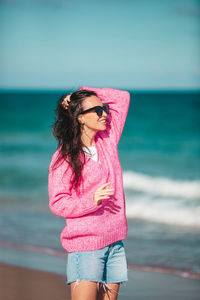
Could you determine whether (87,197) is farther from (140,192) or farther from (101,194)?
(140,192)

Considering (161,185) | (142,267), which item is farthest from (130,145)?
(142,267)

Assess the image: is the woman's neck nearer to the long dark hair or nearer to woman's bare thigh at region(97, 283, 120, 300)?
the long dark hair

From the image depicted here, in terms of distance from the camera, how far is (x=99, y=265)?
1.96 metres

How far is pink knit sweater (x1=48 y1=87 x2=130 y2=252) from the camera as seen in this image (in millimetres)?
1902

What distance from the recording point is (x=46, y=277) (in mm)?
3686

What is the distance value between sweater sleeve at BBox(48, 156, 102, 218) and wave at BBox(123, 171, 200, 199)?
6.66 meters

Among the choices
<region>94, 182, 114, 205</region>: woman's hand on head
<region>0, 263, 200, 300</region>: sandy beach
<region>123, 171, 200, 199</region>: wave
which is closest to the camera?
<region>94, 182, 114, 205</region>: woman's hand on head

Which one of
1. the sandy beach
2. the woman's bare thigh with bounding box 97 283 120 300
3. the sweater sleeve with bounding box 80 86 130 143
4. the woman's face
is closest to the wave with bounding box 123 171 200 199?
the sandy beach

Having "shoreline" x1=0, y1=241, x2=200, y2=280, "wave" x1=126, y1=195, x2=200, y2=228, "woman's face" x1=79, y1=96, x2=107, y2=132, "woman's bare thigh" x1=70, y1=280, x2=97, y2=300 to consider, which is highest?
"woman's face" x1=79, y1=96, x2=107, y2=132

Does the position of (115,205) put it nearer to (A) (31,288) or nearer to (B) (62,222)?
(A) (31,288)

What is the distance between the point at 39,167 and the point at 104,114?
1018cm

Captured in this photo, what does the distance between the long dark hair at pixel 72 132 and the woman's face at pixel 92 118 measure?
2cm

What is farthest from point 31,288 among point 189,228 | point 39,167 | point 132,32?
point 132,32

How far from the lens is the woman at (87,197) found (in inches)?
75.5
